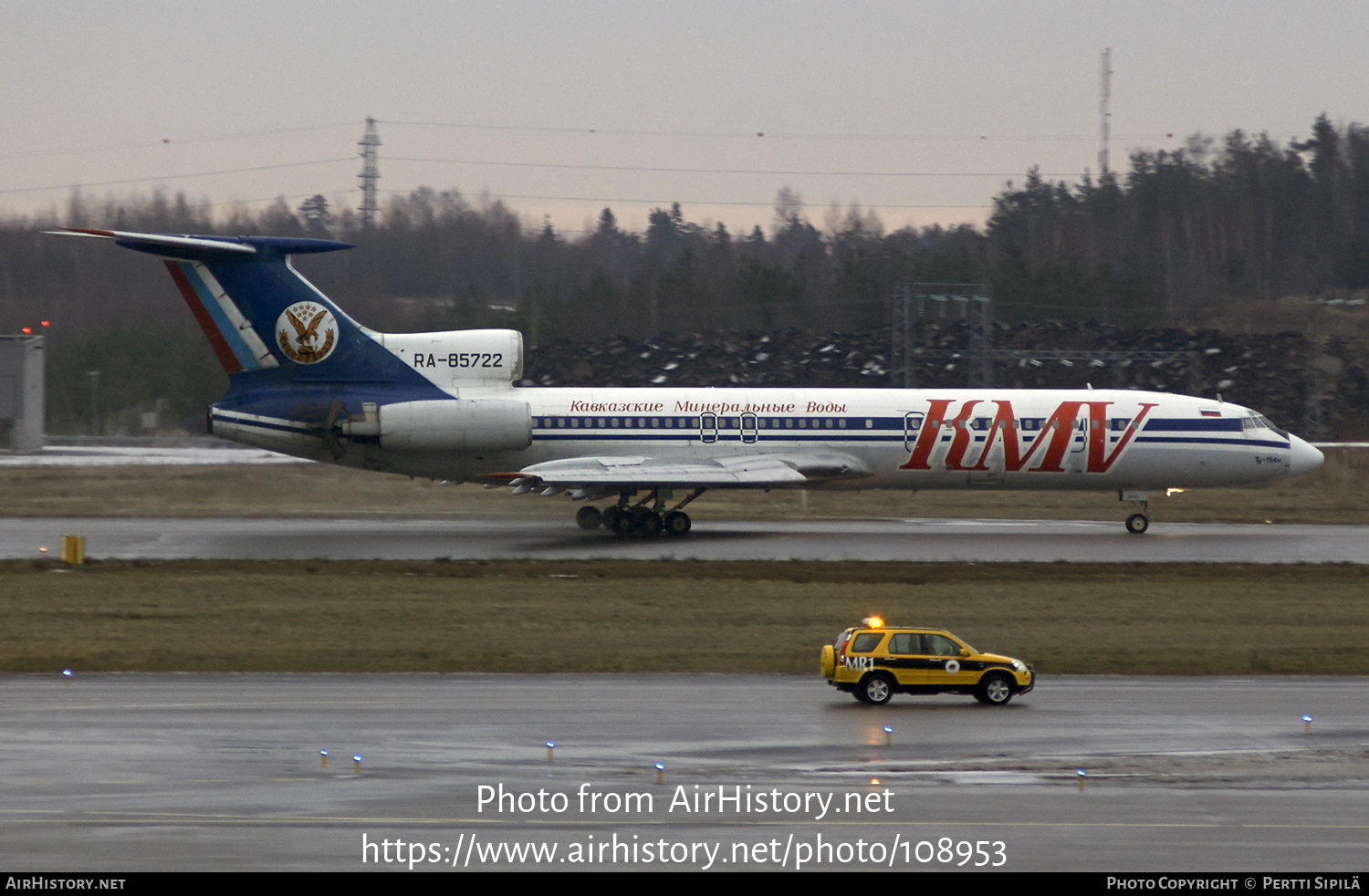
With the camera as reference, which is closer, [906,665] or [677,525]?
[906,665]

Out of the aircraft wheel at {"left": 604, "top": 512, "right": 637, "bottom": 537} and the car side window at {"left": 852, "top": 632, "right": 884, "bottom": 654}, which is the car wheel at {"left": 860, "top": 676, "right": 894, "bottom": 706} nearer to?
the car side window at {"left": 852, "top": 632, "right": 884, "bottom": 654}

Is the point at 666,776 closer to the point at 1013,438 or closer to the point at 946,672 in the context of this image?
the point at 946,672

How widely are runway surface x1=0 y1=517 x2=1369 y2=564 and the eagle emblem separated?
15.0 ft

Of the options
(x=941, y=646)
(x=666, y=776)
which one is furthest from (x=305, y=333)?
(x=666, y=776)

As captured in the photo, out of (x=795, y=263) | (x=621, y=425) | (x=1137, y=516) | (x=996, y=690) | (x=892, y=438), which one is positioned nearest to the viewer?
(x=996, y=690)

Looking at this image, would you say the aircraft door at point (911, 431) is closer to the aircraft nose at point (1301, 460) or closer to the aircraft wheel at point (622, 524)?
the aircraft wheel at point (622, 524)

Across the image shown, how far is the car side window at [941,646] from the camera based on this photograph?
1633cm

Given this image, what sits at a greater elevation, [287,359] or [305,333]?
[305,333]

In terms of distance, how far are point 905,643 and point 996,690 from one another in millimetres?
1195

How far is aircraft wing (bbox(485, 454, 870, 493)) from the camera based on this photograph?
32.5m

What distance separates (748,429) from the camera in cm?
3506

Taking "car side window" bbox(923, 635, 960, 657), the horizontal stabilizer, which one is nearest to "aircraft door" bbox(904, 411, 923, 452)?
the horizontal stabilizer

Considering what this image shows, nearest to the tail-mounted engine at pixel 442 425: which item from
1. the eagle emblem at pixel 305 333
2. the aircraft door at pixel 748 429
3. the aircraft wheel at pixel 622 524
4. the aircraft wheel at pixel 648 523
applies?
the eagle emblem at pixel 305 333

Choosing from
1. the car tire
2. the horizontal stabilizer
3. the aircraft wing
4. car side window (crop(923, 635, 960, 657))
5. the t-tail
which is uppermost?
the horizontal stabilizer
